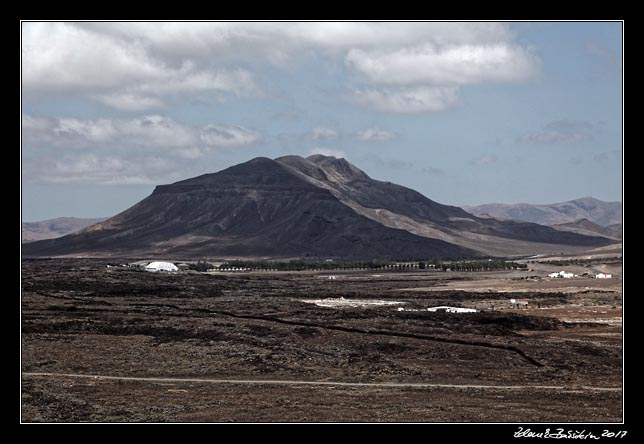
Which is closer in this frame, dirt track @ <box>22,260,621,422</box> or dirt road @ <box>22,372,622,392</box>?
dirt track @ <box>22,260,621,422</box>

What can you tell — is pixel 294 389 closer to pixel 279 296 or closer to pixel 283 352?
pixel 283 352

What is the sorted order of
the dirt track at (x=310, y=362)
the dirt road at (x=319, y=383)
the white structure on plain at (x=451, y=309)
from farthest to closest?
the white structure on plain at (x=451, y=309) < the dirt road at (x=319, y=383) < the dirt track at (x=310, y=362)

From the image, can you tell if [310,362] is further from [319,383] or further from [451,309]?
[451,309]

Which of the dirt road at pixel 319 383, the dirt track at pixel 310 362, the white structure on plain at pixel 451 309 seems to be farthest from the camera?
the white structure on plain at pixel 451 309

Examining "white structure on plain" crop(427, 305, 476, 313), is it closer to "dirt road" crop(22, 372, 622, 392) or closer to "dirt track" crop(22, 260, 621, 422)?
A: "dirt track" crop(22, 260, 621, 422)

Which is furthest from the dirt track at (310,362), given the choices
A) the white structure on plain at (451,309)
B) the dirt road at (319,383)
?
the white structure on plain at (451,309)

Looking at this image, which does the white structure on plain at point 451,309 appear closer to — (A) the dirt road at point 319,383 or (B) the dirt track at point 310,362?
(B) the dirt track at point 310,362

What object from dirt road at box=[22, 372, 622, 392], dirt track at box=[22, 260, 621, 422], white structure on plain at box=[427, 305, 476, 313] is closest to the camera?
dirt track at box=[22, 260, 621, 422]

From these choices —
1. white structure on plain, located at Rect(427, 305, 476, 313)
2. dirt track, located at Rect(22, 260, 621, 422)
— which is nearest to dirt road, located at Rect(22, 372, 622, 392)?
dirt track, located at Rect(22, 260, 621, 422)

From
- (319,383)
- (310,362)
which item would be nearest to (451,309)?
(310,362)

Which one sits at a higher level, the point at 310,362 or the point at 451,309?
the point at 451,309

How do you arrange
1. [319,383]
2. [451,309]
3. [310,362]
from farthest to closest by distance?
[451,309], [310,362], [319,383]
